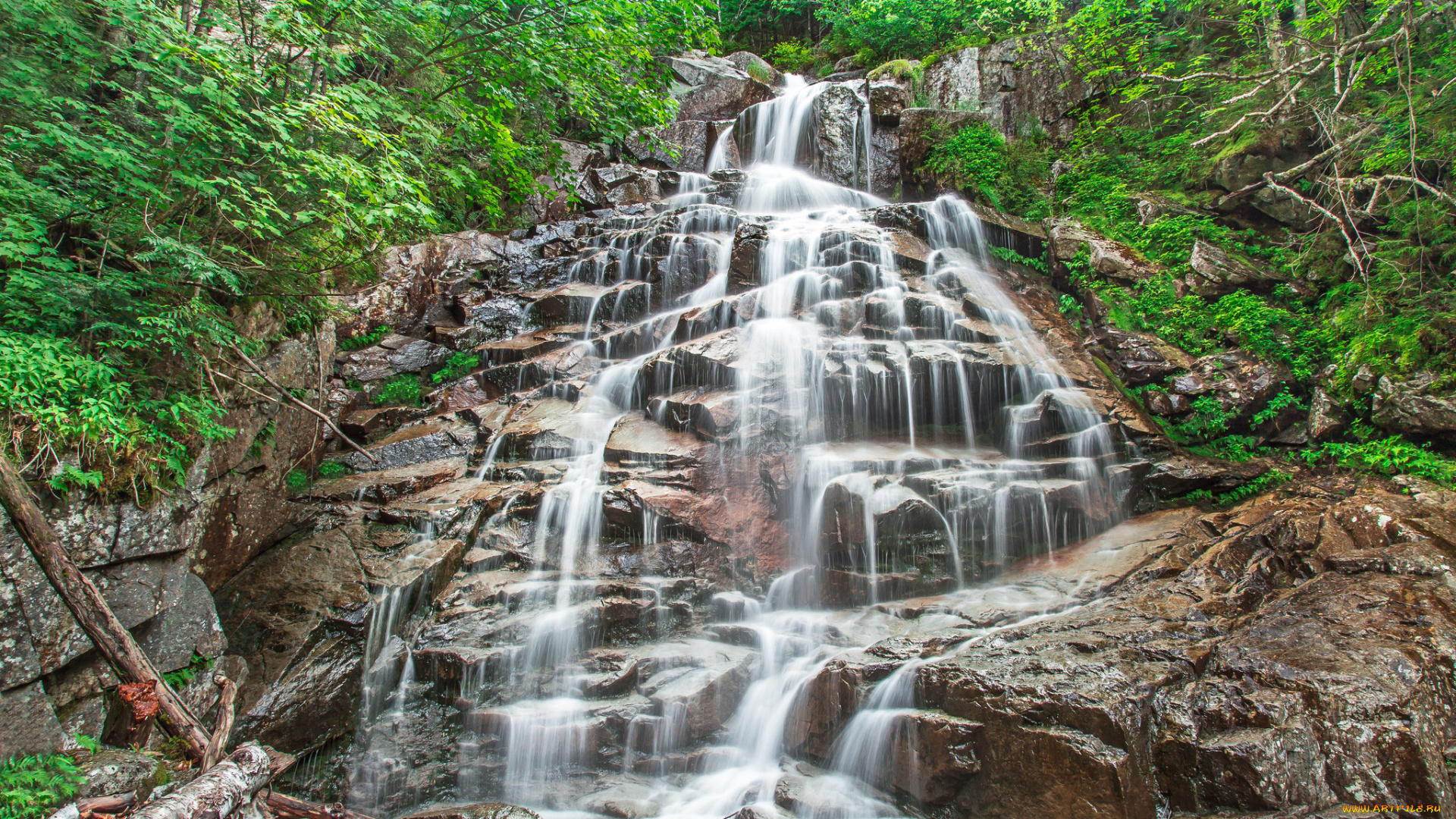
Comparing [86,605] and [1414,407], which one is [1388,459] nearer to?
[1414,407]

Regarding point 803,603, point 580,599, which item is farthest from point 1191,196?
point 580,599

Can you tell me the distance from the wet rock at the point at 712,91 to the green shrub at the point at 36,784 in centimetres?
2011

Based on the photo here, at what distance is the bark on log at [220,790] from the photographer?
111 inches

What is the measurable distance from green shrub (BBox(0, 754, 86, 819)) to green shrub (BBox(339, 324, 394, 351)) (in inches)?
336

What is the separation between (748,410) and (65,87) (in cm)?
671

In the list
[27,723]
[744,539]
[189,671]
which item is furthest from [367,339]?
[27,723]

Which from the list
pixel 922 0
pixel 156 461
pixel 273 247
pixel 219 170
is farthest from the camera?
pixel 922 0

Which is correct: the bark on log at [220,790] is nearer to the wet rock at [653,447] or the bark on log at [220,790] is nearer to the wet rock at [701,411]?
the wet rock at [653,447]

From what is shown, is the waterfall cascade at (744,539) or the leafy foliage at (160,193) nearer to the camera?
the leafy foliage at (160,193)

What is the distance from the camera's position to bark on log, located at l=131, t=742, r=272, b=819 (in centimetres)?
281

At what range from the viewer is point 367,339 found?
1107 centimetres

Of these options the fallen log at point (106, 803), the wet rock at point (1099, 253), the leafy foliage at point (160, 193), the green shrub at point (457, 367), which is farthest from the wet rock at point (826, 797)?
the wet rock at point (1099, 253)

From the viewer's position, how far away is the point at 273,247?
577 centimetres

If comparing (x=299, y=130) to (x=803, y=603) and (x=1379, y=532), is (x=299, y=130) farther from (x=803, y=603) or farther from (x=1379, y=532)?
(x=1379, y=532)
